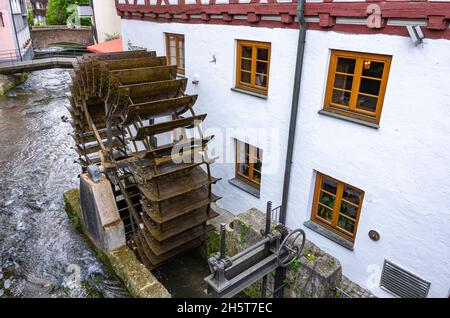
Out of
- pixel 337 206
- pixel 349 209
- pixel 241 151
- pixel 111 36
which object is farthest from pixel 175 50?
pixel 111 36

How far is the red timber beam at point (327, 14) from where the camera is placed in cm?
406

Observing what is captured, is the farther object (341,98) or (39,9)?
(39,9)

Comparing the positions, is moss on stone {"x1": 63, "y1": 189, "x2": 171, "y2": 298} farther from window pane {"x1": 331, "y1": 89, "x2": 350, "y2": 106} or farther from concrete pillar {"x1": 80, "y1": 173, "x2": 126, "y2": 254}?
window pane {"x1": 331, "y1": 89, "x2": 350, "y2": 106}

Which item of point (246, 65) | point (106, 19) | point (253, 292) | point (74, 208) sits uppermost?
point (106, 19)

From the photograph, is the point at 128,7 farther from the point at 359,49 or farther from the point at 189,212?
the point at 359,49

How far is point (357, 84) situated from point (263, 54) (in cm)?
195

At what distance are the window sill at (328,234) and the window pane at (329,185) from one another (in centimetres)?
67

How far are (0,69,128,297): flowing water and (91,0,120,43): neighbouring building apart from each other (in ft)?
26.7

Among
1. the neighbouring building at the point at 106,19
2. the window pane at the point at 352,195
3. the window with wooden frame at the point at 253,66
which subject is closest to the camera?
the window pane at the point at 352,195

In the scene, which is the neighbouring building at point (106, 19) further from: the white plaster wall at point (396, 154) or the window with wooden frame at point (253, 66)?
the white plaster wall at point (396, 154)

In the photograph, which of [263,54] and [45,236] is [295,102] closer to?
[263,54]

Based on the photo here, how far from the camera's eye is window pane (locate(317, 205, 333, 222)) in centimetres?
599

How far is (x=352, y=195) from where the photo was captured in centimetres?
556

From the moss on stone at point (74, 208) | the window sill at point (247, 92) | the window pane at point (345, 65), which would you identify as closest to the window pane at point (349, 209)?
the window pane at point (345, 65)
